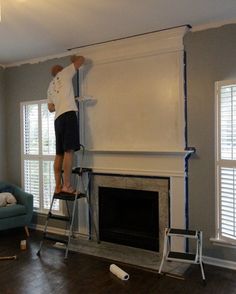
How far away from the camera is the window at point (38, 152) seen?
468 cm

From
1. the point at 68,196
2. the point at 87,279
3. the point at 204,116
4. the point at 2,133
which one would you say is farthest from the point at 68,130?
the point at 2,133

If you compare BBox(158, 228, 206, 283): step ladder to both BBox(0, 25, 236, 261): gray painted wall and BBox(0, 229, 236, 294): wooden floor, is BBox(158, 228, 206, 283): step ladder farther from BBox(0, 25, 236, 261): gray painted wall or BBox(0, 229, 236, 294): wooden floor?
BBox(0, 25, 236, 261): gray painted wall

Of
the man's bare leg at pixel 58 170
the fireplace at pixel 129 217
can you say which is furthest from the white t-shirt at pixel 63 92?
the fireplace at pixel 129 217

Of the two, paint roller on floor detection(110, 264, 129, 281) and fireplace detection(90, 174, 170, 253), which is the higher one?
fireplace detection(90, 174, 170, 253)

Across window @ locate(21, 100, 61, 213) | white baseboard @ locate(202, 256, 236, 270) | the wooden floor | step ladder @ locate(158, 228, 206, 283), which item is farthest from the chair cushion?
white baseboard @ locate(202, 256, 236, 270)

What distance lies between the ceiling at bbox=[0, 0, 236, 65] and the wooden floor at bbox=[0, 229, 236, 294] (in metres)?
2.60

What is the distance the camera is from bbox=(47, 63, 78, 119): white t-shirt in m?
3.89

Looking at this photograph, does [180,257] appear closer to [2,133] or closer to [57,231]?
[57,231]

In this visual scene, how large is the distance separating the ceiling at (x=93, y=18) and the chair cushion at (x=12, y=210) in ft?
7.12

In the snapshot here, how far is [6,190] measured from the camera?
4871 millimetres

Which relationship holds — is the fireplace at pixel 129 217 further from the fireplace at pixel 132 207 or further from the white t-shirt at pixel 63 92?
the white t-shirt at pixel 63 92

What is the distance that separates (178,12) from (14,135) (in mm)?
3246

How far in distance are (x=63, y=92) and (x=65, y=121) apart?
1.19 ft

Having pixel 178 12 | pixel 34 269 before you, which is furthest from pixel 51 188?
pixel 178 12
